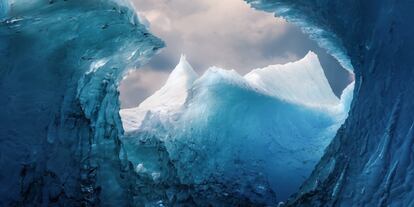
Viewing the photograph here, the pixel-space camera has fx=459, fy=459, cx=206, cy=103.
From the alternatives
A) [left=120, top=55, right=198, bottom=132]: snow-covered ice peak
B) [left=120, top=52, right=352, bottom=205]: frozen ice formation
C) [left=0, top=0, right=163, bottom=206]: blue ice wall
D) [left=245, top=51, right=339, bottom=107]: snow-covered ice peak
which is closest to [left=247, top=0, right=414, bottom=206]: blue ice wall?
[left=120, top=52, right=352, bottom=205]: frozen ice formation

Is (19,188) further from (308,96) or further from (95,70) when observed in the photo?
(308,96)

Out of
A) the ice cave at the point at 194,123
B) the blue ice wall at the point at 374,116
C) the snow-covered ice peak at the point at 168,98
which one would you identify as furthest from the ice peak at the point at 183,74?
the blue ice wall at the point at 374,116

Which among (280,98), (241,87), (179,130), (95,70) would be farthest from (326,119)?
(95,70)

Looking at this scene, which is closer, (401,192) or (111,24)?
(401,192)

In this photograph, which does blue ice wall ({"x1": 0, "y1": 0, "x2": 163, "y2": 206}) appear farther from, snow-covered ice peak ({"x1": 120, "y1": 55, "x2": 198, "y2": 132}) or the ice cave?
snow-covered ice peak ({"x1": 120, "y1": 55, "x2": 198, "y2": 132})

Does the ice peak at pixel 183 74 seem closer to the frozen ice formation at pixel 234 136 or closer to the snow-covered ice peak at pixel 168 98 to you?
the snow-covered ice peak at pixel 168 98

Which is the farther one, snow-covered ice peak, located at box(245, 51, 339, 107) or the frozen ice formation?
snow-covered ice peak, located at box(245, 51, 339, 107)
